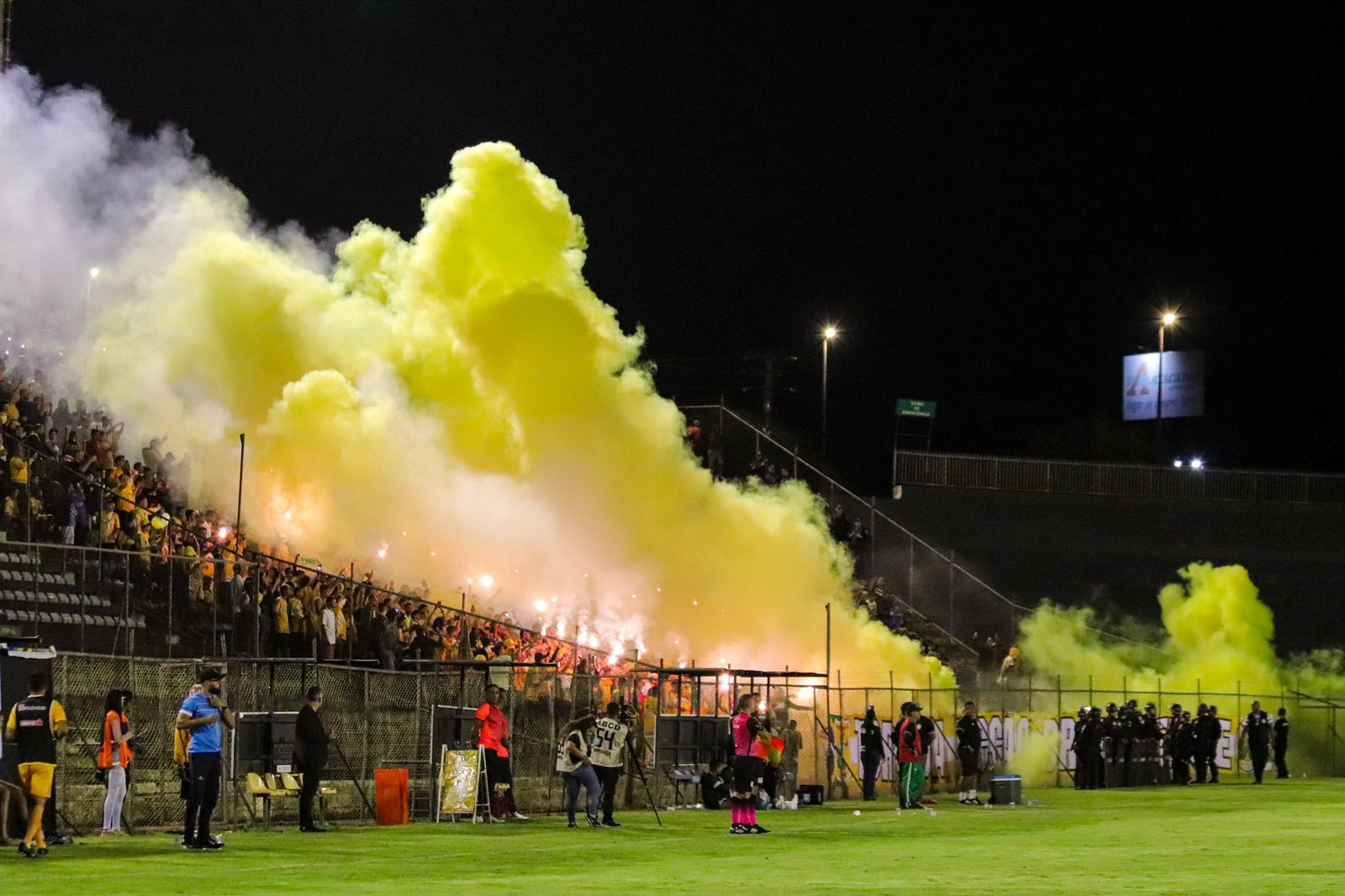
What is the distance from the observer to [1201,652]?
5709 cm

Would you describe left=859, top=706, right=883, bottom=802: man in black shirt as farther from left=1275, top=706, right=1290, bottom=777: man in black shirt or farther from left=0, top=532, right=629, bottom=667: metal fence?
left=1275, top=706, right=1290, bottom=777: man in black shirt

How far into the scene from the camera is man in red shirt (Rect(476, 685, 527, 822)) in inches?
1054

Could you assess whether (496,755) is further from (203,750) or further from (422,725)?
(203,750)

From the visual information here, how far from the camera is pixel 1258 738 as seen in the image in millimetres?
41906

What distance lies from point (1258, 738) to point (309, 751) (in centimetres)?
2570

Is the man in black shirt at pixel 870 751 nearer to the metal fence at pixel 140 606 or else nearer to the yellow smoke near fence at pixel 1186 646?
the metal fence at pixel 140 606

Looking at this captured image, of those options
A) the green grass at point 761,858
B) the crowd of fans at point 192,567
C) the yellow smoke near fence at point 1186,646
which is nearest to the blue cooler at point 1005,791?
the green grass at point 761,858

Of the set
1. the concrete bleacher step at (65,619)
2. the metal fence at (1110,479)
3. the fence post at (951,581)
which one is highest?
the metal fence at (1110,479)

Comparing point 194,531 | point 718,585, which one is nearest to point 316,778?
point 194,531

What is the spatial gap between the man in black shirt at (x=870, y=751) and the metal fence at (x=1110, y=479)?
25461 mm

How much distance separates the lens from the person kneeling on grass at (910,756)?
2983 centimetres

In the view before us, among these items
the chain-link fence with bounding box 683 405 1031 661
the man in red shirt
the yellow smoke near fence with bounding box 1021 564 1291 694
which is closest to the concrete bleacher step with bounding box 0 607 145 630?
the man in red shirt

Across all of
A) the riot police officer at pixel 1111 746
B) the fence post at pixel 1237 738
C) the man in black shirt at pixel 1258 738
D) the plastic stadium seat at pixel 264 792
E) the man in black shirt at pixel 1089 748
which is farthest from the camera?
the fence post at pixel 1237 738

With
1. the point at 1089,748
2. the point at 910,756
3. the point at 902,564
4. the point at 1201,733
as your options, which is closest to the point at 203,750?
the point at 910,756
